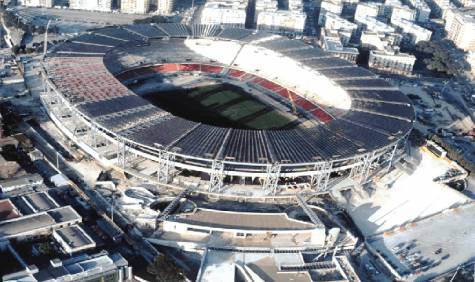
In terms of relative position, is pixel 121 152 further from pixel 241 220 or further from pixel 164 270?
pixel 164 270

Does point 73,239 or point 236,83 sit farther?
point 236,83

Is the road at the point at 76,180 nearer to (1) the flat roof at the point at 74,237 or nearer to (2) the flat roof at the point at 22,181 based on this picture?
(2) the flat roof at the point at 22,181

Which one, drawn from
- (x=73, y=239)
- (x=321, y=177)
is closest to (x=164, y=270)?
(x=73, y=239)

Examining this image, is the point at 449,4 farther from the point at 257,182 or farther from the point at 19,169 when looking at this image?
the point at 19,169

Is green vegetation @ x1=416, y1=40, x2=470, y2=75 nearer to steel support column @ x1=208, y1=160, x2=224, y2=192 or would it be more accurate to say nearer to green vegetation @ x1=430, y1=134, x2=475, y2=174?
green vegetation @ x1=430, y1=134, x2=475, y2=174

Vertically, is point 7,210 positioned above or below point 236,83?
below

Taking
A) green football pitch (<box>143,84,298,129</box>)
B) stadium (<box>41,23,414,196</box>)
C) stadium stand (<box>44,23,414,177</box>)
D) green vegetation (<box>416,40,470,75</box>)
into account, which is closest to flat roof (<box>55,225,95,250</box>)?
stadium (<box>41,23,414,196</box>)

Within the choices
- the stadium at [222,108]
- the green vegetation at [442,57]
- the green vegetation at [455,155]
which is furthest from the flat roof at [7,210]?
the green vegetation at [442,57]
